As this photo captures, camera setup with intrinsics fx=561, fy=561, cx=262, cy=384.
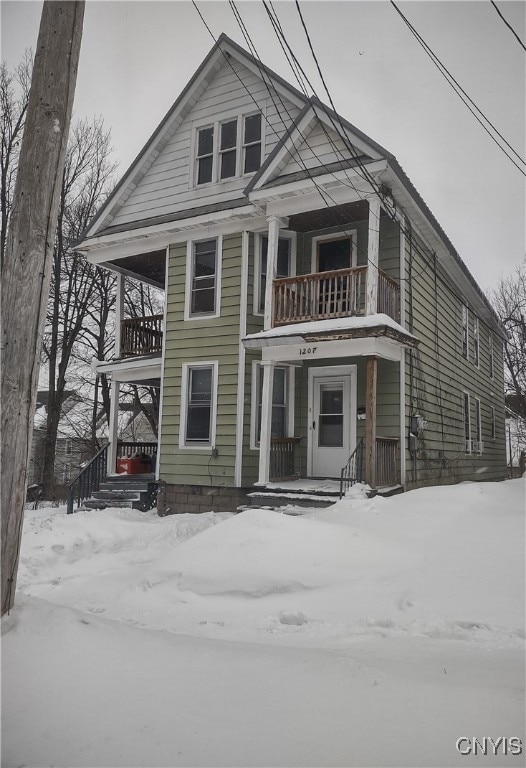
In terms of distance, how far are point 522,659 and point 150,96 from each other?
9298mm

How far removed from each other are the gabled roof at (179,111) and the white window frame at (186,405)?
4.74 m

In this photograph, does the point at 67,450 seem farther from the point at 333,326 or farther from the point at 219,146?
the point at 333,326

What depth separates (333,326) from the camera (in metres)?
10.4

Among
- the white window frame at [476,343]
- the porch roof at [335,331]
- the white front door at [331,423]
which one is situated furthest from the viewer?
the white window frame at [476,343]

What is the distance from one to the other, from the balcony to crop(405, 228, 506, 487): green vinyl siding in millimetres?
1133

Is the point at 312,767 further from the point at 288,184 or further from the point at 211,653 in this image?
the point at 288,184

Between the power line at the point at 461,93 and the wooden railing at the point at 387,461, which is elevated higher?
the power line at the point at 461,93

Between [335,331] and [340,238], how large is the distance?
133 inches

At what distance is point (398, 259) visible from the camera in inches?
472

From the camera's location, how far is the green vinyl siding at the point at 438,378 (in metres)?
12.5

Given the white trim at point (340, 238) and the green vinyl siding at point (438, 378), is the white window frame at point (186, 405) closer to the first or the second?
the white trim at point (340, 238)

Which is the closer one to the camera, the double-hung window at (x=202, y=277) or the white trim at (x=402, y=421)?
the white trim at (x=402, y=421)

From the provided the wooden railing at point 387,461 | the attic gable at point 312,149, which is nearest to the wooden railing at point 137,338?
the attic gable at point 312,149

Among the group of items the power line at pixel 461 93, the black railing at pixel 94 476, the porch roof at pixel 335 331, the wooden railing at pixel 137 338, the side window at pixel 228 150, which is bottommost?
the black railing at pixel 94 476
